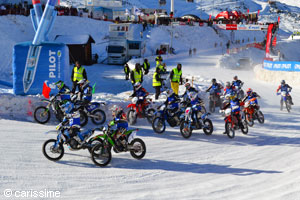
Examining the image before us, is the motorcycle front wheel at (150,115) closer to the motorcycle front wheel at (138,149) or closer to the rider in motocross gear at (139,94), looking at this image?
the rider in motocross gear at (139,94)

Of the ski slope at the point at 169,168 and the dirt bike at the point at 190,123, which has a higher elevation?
the dirt bike at the point at 190,123

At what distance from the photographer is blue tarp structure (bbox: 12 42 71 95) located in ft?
43.0

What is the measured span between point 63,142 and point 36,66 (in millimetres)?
5988

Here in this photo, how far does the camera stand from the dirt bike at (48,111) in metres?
11.7

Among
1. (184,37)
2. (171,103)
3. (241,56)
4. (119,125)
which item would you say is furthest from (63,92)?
(184,37)

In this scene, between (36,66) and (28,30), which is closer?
(36,66)

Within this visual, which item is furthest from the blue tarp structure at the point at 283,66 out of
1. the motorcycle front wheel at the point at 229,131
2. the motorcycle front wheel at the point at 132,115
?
the motorcycle front wheel at the point at 132,115

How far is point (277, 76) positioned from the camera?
24.5 metres

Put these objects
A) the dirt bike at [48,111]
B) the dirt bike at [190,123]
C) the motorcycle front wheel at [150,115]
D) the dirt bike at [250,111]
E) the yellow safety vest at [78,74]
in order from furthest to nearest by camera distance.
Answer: the yellow safety vest at [78,74], the dirt bike at [250,111], the motorcycle front wheel at [150,115], the dirt bike at [48,111], the dirt bike at [190,123]

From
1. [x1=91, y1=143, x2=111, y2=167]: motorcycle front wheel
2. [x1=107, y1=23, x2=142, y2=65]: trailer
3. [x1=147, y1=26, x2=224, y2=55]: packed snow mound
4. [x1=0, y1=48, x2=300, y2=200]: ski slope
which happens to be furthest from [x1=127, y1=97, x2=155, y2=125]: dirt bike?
[x1=147, y1=26, x2=224, y2=55]: packed snow mound

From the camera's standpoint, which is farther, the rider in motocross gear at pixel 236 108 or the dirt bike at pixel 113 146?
the rider in motocross gear at pixel 236 108

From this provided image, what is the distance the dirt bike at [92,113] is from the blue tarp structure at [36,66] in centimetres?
206

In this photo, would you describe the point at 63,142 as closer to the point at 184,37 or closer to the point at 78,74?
the point at 78,74

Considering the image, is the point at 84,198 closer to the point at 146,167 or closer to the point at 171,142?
the point at 146,167
